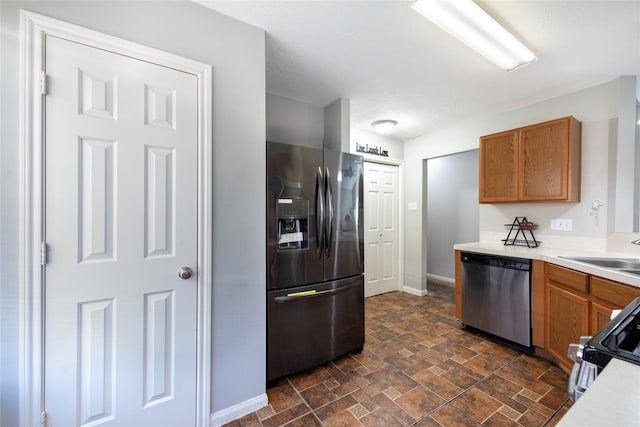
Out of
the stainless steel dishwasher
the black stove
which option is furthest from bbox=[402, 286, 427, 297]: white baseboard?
the black stove

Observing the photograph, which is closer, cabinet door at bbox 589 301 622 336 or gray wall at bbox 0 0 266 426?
gray wall at bbox 0 0 266 426

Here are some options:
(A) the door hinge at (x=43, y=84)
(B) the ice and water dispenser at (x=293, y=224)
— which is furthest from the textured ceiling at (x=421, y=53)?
(B) the ice and water dispenser at (x=293, y=224)

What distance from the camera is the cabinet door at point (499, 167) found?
2.68m

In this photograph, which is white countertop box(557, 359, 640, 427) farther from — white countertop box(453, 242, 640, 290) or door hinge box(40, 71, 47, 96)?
door hinge box(40, 71, 47, 96)

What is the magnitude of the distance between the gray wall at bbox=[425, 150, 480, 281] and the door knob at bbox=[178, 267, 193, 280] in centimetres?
384

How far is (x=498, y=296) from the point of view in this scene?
2477 millimetres

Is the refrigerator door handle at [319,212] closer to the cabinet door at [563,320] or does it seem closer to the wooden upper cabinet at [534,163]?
the cabinet door at [563,320]

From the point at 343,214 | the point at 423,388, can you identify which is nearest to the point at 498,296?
the point at 423,388

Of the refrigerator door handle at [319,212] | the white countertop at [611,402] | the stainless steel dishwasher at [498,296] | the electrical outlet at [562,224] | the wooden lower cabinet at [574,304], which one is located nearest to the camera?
the white countertop at [611,402]

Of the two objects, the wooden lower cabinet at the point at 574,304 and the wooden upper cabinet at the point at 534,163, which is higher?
the wooden upper cabinet at the point at 534,163

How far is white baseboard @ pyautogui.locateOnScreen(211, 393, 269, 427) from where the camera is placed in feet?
5.06

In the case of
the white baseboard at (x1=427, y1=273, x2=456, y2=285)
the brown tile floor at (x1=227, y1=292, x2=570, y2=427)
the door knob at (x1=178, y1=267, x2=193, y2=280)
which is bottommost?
the brown tile floor at (x1=227, y1=292, x2=570, y2=427)

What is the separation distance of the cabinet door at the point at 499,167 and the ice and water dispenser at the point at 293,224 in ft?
7.38

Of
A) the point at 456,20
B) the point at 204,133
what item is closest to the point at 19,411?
the point at 204,133
